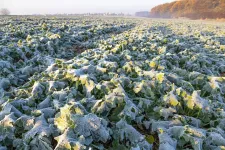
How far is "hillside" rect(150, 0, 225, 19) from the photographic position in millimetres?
84850

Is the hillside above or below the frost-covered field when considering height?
below

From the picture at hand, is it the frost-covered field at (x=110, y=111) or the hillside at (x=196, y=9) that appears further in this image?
the hillside at (x=196, y=9)

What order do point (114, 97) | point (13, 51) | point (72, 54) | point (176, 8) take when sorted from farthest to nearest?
point (176, 8)
point (72, 54)
point (13, 51)
point (114, 97)

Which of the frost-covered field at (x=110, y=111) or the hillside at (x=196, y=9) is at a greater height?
the frost-covered field at (x=110, y=111)

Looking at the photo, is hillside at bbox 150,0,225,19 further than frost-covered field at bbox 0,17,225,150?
Yes

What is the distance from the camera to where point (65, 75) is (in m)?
6.09

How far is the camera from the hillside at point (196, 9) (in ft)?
278

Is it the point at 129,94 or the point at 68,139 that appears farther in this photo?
the point at 129,94

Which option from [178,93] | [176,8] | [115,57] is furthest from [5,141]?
[176,8]

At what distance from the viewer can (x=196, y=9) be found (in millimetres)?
95125

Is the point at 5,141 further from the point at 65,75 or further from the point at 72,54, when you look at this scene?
the point at 72,54

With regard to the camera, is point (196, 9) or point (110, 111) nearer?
point (110, 111)

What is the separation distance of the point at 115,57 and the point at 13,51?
4468mm

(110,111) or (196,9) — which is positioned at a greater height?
(110,111)
